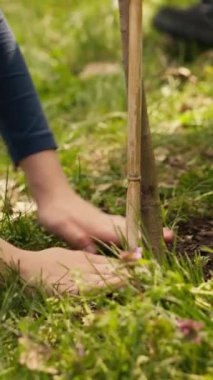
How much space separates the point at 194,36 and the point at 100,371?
2.53 metres

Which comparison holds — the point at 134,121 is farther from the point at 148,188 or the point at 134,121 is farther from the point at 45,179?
the point at 45,179

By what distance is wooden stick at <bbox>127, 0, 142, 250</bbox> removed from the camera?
146 centimetres

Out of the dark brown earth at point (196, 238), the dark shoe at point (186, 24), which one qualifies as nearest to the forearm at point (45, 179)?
the dark brown earth at point (196, 238)

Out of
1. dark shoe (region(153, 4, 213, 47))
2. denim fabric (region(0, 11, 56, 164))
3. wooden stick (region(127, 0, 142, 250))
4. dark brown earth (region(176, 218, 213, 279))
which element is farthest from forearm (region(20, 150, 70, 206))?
dark shoe (region(153, 4, 213, 47))

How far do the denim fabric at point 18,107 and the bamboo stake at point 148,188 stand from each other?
42 cm

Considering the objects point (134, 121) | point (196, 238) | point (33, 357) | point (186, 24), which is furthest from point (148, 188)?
point (186, 24)

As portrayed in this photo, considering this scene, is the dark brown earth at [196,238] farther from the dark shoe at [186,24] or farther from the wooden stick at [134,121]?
the dark shoe at [186,24]

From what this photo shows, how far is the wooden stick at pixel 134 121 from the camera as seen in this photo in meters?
1.46

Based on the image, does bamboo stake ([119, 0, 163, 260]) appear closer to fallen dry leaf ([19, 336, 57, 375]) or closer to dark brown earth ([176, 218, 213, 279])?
dark brown earth ([176, 218, 213, 279])

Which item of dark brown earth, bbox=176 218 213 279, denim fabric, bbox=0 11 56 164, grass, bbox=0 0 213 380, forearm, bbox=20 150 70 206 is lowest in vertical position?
dark brown earth, bbox=176 218 213 279

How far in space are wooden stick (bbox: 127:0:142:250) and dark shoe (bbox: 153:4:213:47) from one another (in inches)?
79.2

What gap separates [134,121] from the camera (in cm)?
148

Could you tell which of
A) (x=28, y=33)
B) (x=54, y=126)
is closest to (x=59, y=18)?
(x=28, y=33)

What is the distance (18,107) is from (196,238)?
0.48 meters
